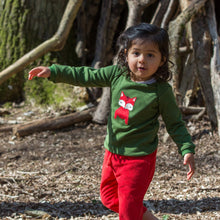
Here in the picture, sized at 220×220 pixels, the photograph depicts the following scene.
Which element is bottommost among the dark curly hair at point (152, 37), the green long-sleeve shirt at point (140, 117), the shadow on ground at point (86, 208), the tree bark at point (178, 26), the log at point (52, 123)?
the shadow on ground at point (86, 208)

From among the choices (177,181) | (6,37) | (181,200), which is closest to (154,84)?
(181,200)

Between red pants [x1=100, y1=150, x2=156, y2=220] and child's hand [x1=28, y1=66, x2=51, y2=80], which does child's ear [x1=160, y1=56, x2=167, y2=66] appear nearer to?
red pants [x1=100, y1=150, x2=156, y2=220]

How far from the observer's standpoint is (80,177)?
3.19 m

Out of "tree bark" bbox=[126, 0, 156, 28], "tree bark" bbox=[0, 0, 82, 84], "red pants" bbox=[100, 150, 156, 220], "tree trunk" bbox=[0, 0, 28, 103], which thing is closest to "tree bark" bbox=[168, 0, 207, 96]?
"tree bark" bbox=[126, 0, 156, 28]

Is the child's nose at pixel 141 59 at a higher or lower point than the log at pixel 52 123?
higher

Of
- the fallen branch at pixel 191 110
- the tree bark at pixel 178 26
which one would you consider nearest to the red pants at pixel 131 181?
the tree bark at pixel 178 26

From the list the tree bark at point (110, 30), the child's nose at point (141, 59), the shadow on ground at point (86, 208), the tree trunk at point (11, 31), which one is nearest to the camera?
the child's nose at point (141, 59)

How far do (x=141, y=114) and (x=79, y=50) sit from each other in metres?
3.44

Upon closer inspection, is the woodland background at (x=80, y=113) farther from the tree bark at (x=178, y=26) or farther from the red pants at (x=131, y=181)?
the red pants at (x=131, y=181)

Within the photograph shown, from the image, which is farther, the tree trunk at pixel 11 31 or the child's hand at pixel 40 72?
the tree trunk at pixel 11 31

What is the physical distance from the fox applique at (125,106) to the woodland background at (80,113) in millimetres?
972

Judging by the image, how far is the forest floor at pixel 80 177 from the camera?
2615mm

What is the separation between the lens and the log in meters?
4.07

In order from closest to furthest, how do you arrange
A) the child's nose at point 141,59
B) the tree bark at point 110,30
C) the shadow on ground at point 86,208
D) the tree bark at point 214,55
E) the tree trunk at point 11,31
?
the child's nose at point 141,59 → the shadow on ground at point 86,208 → the tree bark at point 214,55 → the tree bark at point 110,30 → the tree trunk at point 11,31
